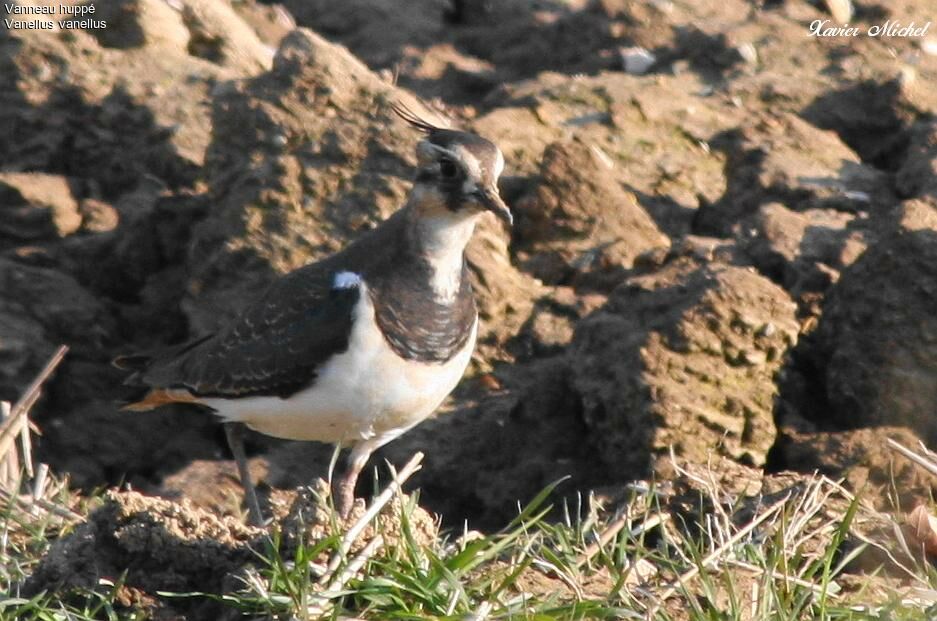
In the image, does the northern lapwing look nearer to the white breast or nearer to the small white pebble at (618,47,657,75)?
the white breast

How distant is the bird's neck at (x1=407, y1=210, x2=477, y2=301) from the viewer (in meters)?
6.45

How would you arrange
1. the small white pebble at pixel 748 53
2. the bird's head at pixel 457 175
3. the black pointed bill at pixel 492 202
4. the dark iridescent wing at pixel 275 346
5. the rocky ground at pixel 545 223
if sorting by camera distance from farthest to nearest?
the small white pebble at pixel 748 53 → the rocky ground at pixel 545 223 → the dark iridescent wing at pixel 275 346 → the bird's head at pixel 457 175 → the black pointed bill at pixel 492 202

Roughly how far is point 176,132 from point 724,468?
12.8ft

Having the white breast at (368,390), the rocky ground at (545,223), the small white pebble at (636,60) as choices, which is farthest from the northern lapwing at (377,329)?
the small white pebble at (636,60)

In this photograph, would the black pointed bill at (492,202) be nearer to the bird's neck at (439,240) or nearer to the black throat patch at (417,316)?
the bird's neck at (439,240)

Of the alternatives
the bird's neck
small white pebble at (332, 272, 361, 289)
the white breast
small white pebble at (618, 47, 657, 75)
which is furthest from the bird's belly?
small white pebble at (618, 47, 657, 75)

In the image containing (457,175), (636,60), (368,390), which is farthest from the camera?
(636,60)

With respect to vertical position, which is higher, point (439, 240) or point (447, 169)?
point (447, 169)

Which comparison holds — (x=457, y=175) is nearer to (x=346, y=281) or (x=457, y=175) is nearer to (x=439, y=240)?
(x=439, y=240)

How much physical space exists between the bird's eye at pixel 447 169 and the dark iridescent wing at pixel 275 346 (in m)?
0.55

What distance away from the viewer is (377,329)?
629 centimetres

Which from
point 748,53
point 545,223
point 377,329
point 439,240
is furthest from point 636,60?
point 377,329

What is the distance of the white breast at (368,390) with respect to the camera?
6180 millimetres

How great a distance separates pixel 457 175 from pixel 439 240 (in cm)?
31
